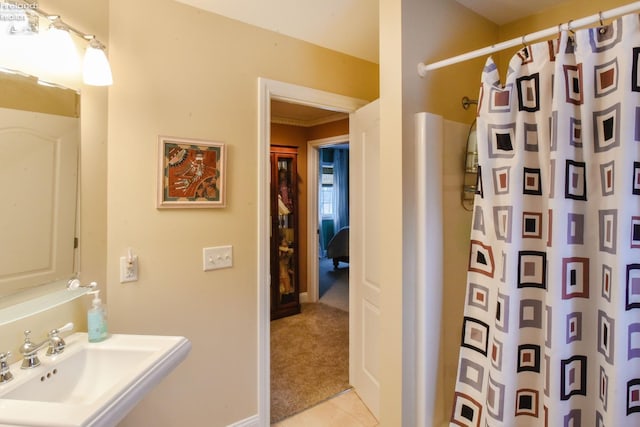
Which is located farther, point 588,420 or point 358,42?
point 358,42

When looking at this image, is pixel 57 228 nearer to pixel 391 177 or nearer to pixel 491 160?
pixel 391 177

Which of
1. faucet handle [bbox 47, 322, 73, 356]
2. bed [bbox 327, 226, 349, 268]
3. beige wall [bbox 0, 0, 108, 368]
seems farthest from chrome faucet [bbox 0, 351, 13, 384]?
bed [bbox 327, 226, 349, 268]

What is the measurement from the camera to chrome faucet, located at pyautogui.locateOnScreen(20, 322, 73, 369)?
1127mm

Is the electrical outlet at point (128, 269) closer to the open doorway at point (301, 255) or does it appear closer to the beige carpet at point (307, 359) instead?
the beige carpet at point (307, 359)

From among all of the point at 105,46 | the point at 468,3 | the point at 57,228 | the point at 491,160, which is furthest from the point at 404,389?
the point at 105,46

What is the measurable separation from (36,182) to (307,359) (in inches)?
92.1

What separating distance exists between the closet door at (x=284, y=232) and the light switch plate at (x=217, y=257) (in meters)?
1.94

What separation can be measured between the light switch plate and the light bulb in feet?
2.91

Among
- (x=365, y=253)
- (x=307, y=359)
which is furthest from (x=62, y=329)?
(x=307, y=359)

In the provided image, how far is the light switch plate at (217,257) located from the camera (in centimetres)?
176

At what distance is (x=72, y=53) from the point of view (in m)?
1.34

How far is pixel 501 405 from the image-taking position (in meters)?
1.20

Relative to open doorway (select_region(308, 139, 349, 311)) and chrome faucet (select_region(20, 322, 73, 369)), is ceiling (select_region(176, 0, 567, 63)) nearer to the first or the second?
chrome faucet (select_region(20, 322, 73, 369))

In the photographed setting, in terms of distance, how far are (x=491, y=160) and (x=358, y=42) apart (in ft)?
4.13
